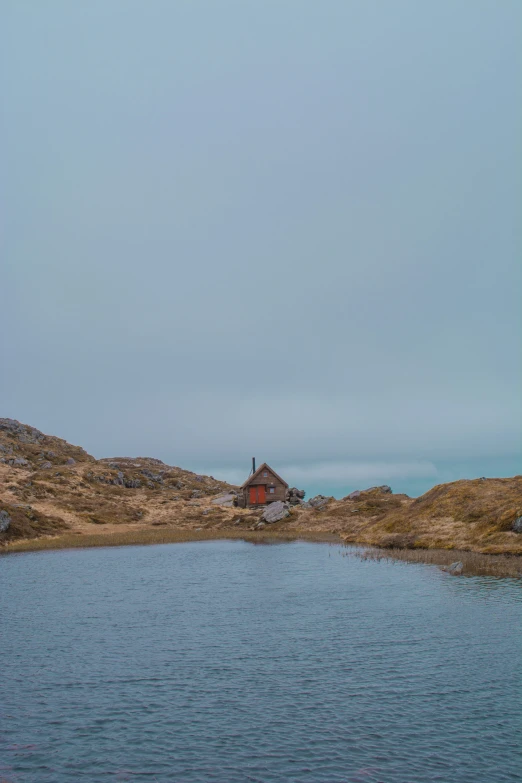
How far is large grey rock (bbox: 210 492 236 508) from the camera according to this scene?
127 m

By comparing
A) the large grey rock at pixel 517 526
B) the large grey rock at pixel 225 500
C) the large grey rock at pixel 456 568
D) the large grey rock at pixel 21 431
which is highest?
the large grey rock at pixel 21 431

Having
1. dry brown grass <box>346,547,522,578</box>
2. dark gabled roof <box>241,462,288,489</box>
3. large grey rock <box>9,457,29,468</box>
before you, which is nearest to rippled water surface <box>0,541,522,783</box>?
dry brown grass <box>346,547,522,578</box>

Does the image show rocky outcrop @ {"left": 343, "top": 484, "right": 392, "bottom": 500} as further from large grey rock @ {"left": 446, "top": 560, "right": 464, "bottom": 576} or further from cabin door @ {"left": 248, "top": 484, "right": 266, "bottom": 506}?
large grey rock @ {"left": 446, "top": 560, "right": 464, "bottom": 576}

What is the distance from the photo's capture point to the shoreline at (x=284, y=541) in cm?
4600

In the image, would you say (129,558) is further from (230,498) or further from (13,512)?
(230,498)

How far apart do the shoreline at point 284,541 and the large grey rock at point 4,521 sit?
2.34 meters

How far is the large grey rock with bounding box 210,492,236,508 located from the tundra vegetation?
10.5 inches

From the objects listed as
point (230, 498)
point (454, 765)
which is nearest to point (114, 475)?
point (230, 498)

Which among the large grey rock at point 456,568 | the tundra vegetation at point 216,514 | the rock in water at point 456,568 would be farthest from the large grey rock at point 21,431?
the rock in water at point 456,568

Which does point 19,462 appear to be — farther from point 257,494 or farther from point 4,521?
point 4,521

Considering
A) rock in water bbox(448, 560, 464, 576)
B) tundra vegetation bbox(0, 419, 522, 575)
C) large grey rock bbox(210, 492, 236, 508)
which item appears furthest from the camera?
large grey rock bbox(210, 492, 236, 508)

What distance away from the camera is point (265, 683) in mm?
22172

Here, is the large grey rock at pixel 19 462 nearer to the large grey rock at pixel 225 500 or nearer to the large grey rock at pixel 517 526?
the large grey rock at pixel 225 500

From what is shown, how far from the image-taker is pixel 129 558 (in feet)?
207
